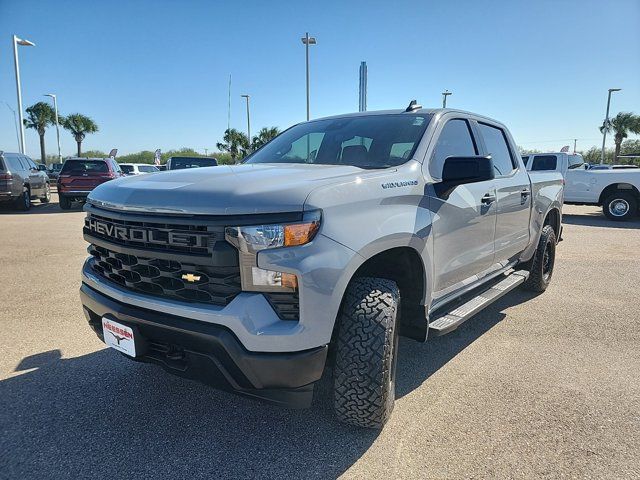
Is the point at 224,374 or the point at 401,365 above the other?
the point at 224,374

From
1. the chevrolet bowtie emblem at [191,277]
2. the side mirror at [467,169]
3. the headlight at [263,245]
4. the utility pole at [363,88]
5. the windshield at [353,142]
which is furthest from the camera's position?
the utility pole at [363,88]

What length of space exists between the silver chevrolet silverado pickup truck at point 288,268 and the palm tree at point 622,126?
55879mm

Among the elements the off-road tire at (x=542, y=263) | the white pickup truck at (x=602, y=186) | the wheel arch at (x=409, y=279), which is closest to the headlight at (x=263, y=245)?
the wheel arch at (x=409, y=279)

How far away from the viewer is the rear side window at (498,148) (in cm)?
397

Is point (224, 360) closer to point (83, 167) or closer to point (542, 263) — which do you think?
point (542, 263)

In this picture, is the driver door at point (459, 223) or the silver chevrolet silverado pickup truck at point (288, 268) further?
the driver door at point (459, 223)

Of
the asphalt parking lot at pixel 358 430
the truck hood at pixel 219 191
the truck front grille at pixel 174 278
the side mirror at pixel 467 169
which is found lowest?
the asphalt parking lot at pixel 358 430

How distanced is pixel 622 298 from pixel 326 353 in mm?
4551

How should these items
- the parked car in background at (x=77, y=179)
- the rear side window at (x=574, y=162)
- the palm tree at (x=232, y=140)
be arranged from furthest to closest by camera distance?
the palm tree at (x=232, y=140)
the parked car in background at (x=77, y=179)
the rear side window at (x=574, y=162)

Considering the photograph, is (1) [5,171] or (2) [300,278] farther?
(1) [5,171]

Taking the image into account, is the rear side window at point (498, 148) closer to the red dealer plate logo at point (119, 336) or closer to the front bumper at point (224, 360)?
the front bumper at point (224, 360)

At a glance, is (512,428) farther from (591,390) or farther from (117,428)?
(117,428)

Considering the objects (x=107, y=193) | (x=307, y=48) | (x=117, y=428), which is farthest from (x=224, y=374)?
(x=307, y=48)

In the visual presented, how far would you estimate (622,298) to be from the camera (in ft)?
16.8
